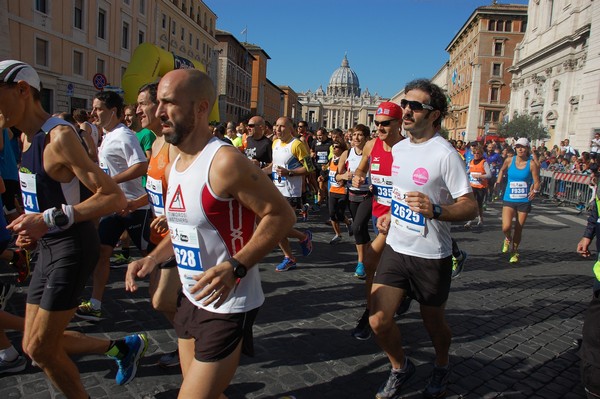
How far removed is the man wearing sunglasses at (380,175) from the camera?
4488 mm

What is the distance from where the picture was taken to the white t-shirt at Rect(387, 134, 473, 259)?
312 centimetres

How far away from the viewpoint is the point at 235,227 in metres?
2.22

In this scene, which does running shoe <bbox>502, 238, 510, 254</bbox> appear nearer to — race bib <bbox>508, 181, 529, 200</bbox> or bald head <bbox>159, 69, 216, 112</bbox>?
race bib <bbox>508, 181, 529, 200</bbox>

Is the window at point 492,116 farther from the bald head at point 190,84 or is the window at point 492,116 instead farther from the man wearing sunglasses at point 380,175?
the bald head at point 190,84

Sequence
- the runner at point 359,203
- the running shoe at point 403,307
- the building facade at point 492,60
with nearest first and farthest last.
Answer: the running shoe at point 403,307 → the runner at point 359,203 → the building facade at point 492,60

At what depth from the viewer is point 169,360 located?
3.57m

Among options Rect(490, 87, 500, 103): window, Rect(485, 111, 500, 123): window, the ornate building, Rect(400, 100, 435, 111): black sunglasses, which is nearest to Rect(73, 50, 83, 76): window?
Rect(400, 100, 435, 111): black sunglasses

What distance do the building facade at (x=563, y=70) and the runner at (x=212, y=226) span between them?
32686 millimetres

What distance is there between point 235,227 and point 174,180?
385 millimetres

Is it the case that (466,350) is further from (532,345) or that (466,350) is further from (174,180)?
(174,180)

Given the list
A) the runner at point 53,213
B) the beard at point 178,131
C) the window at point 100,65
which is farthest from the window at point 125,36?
the beard at point 178,131

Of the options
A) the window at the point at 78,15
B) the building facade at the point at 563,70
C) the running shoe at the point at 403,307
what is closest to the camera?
the running shoe at the point at 403,307

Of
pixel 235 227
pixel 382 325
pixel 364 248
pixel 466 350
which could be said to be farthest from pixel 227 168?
pixel 364 248

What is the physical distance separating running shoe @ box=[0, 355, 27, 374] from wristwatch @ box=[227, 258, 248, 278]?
94.0 inches
